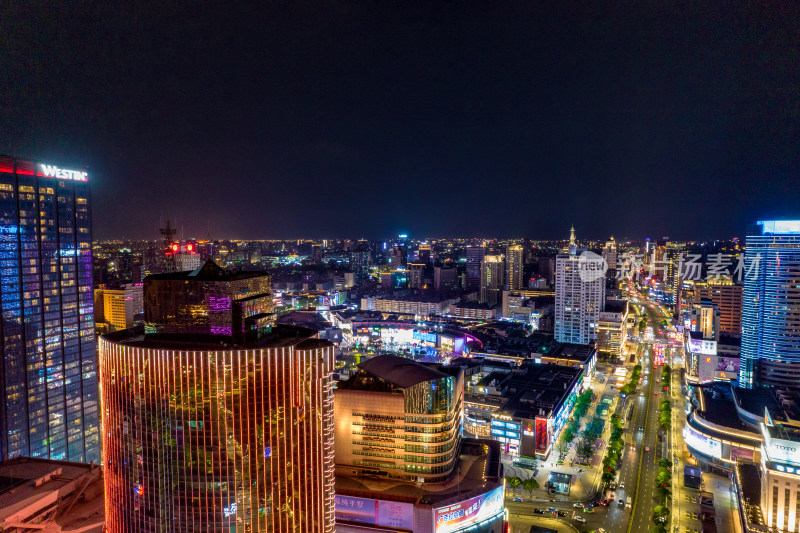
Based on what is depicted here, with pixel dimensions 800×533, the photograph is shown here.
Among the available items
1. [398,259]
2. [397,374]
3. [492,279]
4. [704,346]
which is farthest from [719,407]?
[398,259]

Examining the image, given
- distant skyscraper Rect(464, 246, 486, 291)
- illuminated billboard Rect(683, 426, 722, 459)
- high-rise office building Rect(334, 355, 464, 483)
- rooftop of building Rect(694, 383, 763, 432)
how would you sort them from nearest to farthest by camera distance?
high-rise office building Rect(334, 355, 464, 483)
illuminated billboard Rect(683, 426, 722, 459)
rooftop of building Rect(694, 383, 763, 432)
distant skyscraper Rect(464, 246, 486, 291)

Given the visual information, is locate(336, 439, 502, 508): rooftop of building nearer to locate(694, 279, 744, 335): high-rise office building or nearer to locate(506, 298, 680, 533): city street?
locate(506, 298, 680, 533): city street

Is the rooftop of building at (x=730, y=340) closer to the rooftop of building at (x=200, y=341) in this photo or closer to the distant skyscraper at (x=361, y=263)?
the rooftop of building at (x=200, y=341)

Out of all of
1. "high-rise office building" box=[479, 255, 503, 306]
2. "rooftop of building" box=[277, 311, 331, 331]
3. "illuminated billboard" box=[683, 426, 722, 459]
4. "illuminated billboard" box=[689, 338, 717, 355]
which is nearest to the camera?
"illuminated billboard" box=[683, 426, 722, 459]

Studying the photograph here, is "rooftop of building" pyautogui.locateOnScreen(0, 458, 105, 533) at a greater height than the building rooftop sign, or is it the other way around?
the building rooftop sign

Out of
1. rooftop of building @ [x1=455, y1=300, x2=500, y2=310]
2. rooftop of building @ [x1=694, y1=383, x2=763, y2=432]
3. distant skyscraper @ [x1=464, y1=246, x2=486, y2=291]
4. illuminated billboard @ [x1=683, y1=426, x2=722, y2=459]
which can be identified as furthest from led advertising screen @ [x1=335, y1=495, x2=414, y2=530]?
distant skyscraper @ [x1=464, y1=246, x2=486, y2=291]

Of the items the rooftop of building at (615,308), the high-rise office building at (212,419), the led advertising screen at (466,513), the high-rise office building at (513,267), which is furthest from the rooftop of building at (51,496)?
the high-rise office building at (513,267)
